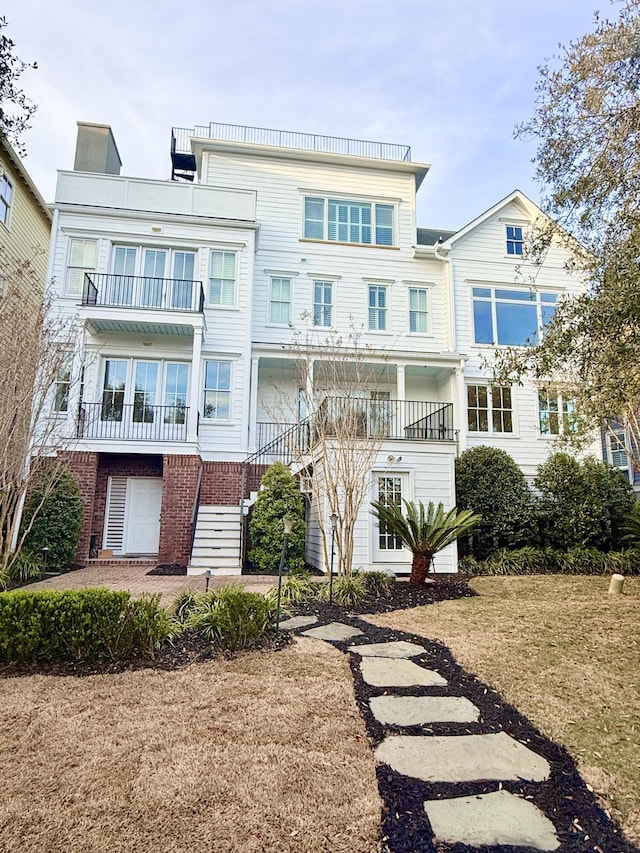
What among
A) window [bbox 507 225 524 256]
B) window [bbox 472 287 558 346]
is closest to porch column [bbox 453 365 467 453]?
window [bbox 472 287 558 346]

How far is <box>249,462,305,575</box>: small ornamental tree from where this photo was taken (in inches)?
396

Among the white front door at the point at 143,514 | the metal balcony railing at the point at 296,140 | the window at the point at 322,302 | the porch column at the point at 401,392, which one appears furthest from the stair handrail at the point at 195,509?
the metal balcony railing at the point at 296,140

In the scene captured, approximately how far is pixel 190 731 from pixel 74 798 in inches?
31.9

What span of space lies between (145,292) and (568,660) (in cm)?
1243

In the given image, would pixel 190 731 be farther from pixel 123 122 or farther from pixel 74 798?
pixel 123 122

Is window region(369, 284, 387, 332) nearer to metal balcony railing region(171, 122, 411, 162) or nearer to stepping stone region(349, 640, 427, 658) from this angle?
metal balcony railing region(171, 122, 411, 162)

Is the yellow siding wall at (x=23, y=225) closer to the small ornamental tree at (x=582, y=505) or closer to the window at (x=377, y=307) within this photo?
the window at (x=377, y=307)

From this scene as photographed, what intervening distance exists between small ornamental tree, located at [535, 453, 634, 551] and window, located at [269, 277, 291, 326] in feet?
26.8

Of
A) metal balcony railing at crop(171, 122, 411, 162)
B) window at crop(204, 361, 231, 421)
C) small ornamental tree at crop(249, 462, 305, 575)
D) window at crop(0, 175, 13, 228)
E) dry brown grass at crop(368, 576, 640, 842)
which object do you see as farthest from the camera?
metal balcony railing at crop(171, 122, 411, 162)

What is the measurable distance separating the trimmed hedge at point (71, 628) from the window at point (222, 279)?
10524 millimetres

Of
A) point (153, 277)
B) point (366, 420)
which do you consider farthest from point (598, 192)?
point (153, 277)

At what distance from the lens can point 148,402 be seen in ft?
43.8

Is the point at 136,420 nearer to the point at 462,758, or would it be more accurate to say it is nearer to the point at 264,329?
the point at 264,329

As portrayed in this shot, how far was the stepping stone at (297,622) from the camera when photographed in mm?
5788
